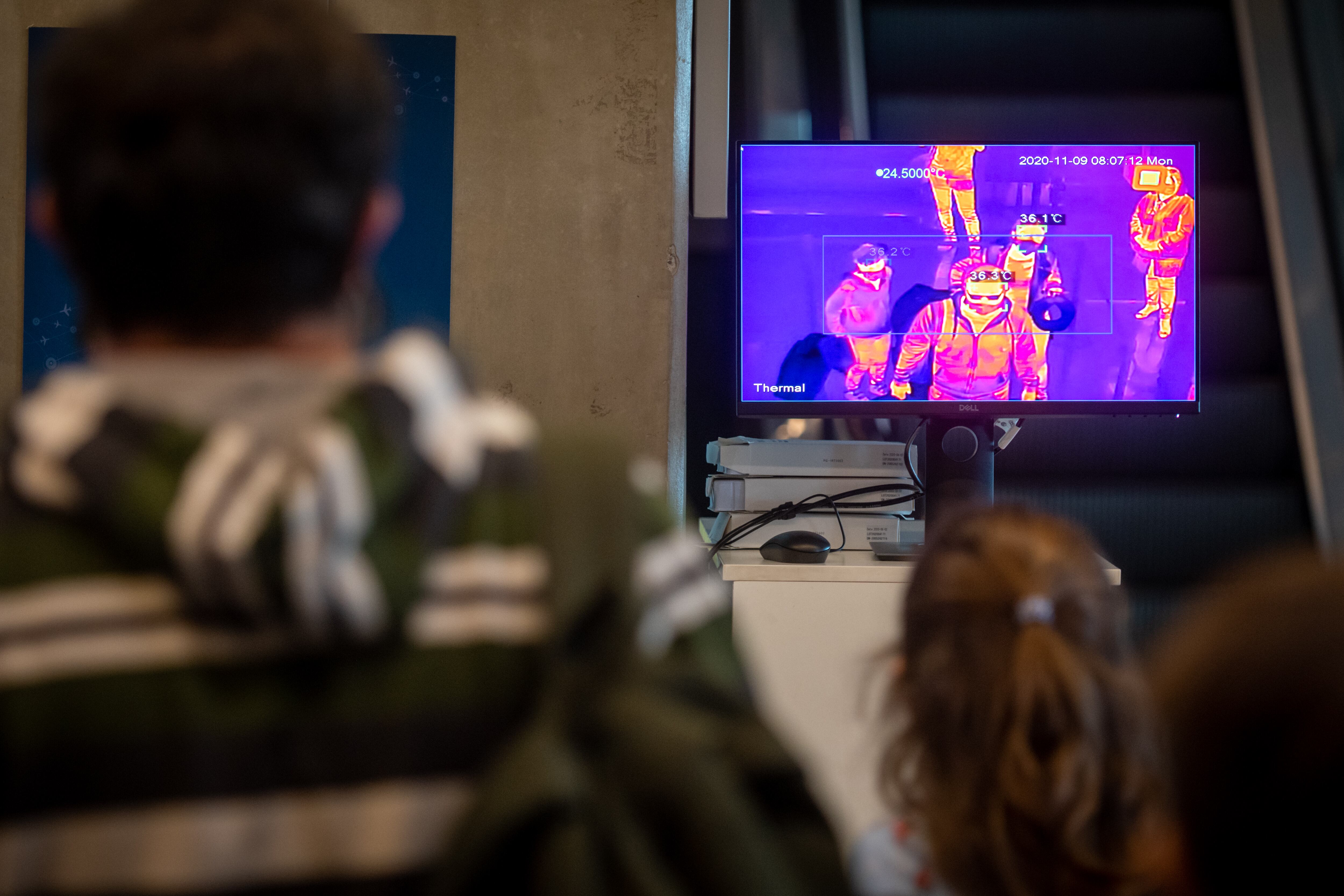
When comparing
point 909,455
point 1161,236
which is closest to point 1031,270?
point 1161,236

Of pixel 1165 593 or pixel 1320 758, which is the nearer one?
pixel 1320 758

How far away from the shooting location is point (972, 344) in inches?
83.3

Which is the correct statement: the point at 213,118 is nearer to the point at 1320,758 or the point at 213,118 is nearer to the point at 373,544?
the point at 373,544

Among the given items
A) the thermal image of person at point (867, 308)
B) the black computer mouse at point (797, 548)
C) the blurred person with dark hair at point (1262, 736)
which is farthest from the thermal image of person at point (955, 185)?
the blurred person with dark hair at point (1262, 736)

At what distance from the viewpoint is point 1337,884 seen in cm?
46

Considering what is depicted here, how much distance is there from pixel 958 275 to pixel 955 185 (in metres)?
0.18

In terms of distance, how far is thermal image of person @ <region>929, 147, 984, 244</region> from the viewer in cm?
212

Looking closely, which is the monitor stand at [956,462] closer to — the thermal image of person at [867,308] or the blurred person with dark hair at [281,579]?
the thermal image of person at [867,308]

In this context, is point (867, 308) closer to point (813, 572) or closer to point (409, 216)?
point (813, 572)

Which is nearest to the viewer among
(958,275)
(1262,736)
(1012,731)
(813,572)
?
(1262,736)

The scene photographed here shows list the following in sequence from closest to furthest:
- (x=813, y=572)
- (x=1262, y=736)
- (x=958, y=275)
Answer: (x=1262, y=736) → (x=813, y=572) → (x=958, y=275)

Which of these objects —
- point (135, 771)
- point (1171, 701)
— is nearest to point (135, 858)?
point (135, 771)

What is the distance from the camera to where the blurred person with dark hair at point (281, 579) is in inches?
20.8

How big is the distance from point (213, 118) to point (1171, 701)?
0.57m
